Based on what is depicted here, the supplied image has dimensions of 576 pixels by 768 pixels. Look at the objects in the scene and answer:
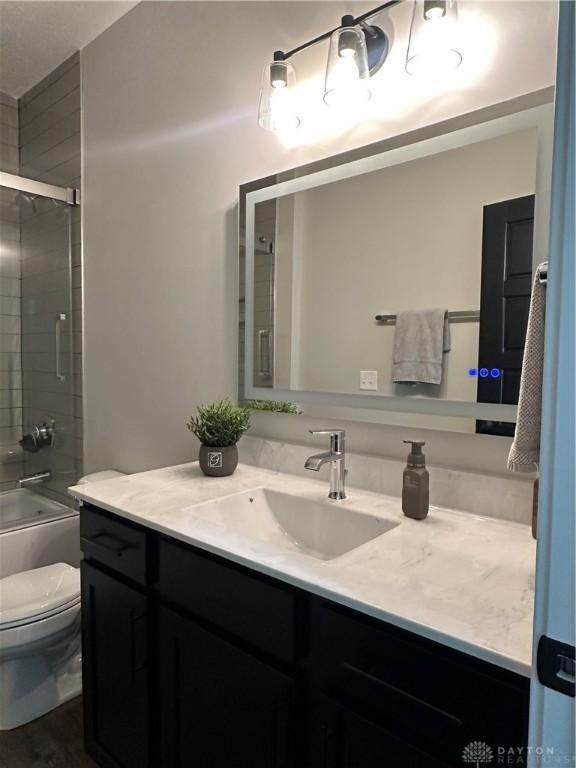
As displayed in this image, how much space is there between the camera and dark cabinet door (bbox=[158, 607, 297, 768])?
3.05 ft

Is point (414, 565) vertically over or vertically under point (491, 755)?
over

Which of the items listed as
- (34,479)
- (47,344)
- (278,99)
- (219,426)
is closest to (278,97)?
(278,99)

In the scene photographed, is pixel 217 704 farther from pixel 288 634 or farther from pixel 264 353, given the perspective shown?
pixel 264 353

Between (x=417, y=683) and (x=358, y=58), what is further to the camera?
(x=358, y=58)

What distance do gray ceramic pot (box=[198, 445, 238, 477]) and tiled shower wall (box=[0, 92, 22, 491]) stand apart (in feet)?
5.78

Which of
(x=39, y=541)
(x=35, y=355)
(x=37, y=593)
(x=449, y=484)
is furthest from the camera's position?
(x=35, y=355)

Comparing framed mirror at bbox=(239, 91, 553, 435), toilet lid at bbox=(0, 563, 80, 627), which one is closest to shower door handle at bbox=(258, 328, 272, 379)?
framed mirror at bbox=(239, 91, 553, 435)

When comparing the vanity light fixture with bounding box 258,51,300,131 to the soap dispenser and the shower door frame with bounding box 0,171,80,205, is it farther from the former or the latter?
the shower door frame with bounding box 0,171,80,205

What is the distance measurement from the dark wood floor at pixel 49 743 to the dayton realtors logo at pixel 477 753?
52.1 inches

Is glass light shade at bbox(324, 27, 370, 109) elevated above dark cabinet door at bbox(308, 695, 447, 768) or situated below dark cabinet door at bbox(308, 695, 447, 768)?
above

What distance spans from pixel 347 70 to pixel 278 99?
0.25 metres

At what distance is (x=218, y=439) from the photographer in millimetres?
1553

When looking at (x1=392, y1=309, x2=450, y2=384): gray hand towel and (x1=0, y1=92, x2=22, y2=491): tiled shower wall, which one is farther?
(x1=0, y1=92, x2=22, y2=491): tiled shower wall

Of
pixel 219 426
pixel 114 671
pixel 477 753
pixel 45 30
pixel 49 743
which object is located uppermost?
pixel 45 30
